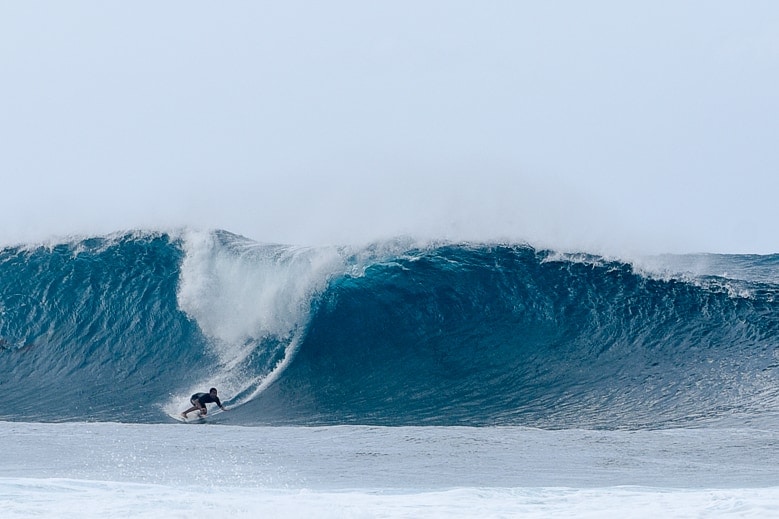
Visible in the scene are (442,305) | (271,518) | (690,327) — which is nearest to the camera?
(271,518)

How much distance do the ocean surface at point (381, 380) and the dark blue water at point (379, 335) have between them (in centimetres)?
4

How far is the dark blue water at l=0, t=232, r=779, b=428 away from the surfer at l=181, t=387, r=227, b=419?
14.6 inches

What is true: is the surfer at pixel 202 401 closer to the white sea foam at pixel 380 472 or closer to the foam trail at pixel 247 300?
the foam trail at pixel 247 300

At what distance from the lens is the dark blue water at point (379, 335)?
11031mm

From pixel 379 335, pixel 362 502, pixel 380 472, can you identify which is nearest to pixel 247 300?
pixel 379 335

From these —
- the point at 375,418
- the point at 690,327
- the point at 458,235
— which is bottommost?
the point at 375,418

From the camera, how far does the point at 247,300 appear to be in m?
13.4

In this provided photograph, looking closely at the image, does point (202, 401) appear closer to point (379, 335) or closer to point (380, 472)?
point (379, 335)

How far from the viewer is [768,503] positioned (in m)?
5.82

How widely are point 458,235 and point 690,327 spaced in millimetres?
4454

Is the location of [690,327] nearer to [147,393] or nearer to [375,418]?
[375,418]

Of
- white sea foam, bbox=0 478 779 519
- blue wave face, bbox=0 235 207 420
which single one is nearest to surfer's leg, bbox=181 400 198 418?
blue wave face, bbox=0 235 207 420

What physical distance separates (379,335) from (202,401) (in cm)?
335

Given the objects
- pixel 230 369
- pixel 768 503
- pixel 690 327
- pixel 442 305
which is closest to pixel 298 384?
pixel 230 369
